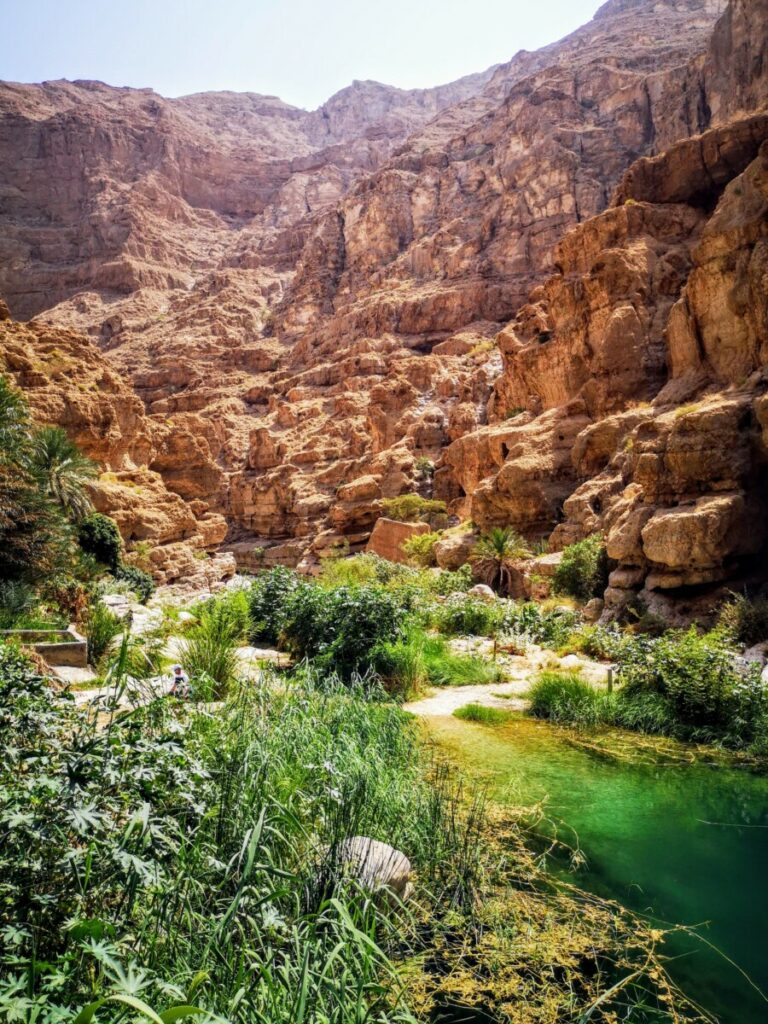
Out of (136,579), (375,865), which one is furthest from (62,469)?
(375,865)

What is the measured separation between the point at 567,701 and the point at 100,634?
7807 millimetres

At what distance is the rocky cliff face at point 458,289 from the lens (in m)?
19.1

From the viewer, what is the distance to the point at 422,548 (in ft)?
101

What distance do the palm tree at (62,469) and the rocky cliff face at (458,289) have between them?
635 inches

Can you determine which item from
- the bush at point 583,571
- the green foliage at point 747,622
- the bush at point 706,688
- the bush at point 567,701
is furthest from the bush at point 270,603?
the bush at point 583,571

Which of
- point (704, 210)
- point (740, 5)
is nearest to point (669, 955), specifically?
point (704, 210)

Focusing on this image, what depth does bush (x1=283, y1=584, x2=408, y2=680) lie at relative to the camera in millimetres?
10180

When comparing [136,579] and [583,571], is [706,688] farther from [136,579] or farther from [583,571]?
[136,579]

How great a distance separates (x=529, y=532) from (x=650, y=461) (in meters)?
11.5

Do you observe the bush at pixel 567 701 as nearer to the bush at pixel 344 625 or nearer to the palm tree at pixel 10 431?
the bush at pixel 344 625

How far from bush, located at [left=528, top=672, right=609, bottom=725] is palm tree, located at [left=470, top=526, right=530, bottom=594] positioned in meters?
14.4

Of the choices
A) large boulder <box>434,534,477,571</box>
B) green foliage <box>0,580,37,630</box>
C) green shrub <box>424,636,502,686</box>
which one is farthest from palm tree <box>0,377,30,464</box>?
large boulder <box>434,534,477,571</box>

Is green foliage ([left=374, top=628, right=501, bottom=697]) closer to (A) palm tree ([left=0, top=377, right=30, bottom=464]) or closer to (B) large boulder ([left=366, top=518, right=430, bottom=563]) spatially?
(A) palm tree ([left=0, top=377, right=30, bottom=464])

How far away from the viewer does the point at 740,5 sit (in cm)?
4250
